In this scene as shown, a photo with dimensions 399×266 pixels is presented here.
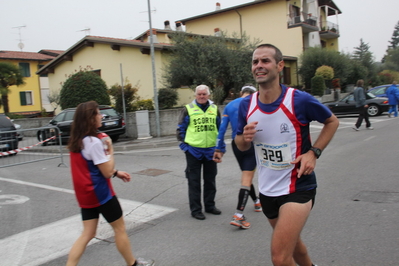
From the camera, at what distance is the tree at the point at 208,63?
19.3 metres

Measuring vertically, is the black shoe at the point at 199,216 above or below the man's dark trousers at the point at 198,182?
below

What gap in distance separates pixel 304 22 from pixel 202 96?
33518 mm

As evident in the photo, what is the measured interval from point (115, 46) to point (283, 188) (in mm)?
22356

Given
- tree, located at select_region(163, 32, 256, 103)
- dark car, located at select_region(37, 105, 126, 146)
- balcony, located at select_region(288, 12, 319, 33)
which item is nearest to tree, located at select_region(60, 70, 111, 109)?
dark car, located at select_region(37, 105, 126, 146)

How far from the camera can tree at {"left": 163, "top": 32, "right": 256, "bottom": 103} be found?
19297mm

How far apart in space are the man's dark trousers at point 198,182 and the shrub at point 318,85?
80.0 feet

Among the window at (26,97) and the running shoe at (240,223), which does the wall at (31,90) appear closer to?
the window at (26,97)

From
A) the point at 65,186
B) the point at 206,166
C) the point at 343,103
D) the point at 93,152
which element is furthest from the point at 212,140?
the point at 343,103

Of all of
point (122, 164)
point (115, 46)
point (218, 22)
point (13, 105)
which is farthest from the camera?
point (13, 105)

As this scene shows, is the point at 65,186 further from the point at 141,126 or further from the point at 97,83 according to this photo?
the point at 97,83

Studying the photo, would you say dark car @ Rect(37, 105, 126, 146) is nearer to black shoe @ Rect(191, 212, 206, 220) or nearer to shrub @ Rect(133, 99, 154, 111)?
shrub @ Rect(133, 99, 154, 111)

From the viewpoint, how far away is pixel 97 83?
1895 cm

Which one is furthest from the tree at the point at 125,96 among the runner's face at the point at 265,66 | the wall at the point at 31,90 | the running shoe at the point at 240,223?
the wall at the point at 31,90

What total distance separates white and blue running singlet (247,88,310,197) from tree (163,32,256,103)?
52.4 ft
